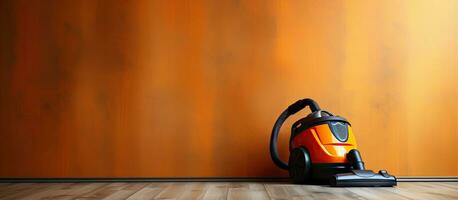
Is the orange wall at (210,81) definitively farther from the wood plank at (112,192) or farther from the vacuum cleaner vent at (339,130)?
the wood plank at (112,192)

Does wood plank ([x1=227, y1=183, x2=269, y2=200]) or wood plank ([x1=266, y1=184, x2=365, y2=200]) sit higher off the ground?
wood plank ([x1=227, y1=183, x2=269, y2=200])

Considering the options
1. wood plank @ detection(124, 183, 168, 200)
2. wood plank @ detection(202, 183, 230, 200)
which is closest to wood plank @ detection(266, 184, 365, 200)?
wood plank @ detection(202, 183, 230, 200)

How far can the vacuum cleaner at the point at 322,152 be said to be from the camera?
3016 millimetres

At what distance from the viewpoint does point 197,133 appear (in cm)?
354

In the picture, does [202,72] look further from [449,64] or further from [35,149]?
[449,64]

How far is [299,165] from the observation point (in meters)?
3.13

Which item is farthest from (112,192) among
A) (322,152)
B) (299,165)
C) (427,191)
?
(427,191)

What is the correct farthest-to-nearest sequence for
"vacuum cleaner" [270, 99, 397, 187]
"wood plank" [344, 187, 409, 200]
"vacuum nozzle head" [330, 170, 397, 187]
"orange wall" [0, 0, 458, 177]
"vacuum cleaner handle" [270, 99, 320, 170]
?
"orange wall" [0, 0, 458, 177], "vacuum cleaner handle" [270, 99, 320, 170], "vacuum cleaner" [270, 99, 397, 187], "vacuum nozzle head" [330, 170, 397, 187], "wood plank" [344, 187, 409, 200]

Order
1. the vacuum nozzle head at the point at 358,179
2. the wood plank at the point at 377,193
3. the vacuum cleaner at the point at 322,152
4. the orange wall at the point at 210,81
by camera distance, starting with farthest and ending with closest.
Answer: the orange wall at the point at 210,81
the vacuum cleaner at the point at 322,152
the vacuum nozzle head at the point at 358,179
the wood plank at the point at 377,193

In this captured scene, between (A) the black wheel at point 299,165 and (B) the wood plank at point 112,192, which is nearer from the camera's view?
(B) the wood plank at point 112,192

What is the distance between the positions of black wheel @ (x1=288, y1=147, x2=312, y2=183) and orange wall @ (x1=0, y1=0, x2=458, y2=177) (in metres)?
0.32

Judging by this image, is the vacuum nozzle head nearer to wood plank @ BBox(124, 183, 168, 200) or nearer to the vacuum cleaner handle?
the vacuum cleaner handle

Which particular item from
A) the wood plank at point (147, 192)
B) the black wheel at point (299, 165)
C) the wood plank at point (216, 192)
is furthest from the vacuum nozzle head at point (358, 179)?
the wood plank at point (147, 192)

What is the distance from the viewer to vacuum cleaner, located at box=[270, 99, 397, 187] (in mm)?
3016
